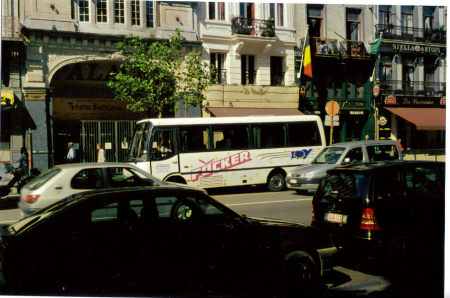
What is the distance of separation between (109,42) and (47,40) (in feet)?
9.09

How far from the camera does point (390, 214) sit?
606 centimetres

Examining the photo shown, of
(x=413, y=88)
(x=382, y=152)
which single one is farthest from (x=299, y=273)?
(x=413, y=88)

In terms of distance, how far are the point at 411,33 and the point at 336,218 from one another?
996 inches

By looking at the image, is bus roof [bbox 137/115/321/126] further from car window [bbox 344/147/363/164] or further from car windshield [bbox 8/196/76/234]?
car windshield [bbox 8/196/76/234]

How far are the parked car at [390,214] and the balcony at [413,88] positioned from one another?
22421 millimetres

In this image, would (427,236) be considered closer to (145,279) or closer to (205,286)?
(205,286)

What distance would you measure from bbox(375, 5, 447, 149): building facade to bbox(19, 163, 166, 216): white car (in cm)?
2077

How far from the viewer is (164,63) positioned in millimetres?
17875

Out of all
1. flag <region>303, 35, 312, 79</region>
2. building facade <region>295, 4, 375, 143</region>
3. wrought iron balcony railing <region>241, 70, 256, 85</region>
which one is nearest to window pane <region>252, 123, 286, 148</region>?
wrought iron balcony railing <region>241, 70, 256, 85</region>

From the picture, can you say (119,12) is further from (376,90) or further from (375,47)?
(376,90)

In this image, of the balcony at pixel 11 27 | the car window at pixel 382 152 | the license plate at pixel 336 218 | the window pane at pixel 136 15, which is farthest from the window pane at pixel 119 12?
the license plate at pixel 336 218

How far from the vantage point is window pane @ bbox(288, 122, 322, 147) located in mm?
16797

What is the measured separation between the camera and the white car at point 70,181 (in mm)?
8734

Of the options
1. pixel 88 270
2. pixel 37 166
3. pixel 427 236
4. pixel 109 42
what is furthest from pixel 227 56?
pixel 88 270
